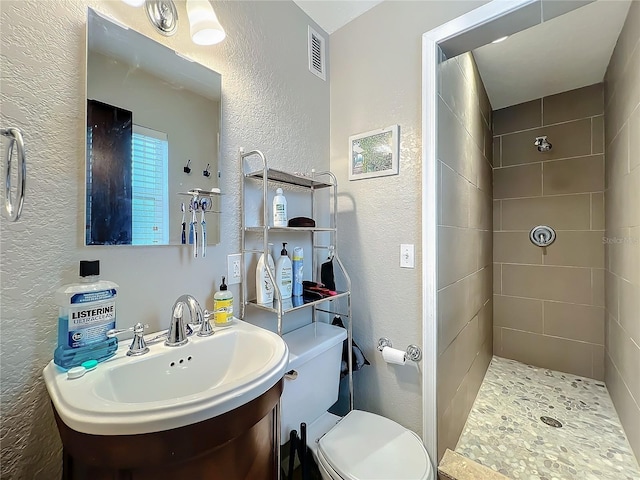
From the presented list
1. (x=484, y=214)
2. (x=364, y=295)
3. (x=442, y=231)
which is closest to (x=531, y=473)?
(x=364, y=295)

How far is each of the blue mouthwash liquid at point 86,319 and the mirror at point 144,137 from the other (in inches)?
5.3

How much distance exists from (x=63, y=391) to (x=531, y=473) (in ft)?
6.50

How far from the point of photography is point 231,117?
1.21m

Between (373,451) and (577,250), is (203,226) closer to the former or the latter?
(373,451)

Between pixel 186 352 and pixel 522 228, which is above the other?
pixel 522 228

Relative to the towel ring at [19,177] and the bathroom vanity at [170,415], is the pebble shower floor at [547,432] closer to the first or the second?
the bathroom vanity at [170,415]

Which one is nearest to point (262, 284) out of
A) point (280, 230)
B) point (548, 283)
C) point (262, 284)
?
point (262, 284)

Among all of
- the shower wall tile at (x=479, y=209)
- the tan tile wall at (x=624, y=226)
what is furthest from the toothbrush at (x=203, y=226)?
the tan tile wall at (x=624, y=226)

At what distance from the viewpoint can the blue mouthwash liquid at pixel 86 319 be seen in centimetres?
73

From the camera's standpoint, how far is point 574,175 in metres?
2.32

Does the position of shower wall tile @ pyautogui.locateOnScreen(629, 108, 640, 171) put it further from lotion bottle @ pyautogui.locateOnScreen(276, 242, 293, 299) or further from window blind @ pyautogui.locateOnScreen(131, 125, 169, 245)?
window blind @ pyautogui.locateOnScreen(131, 125, 169, 245)

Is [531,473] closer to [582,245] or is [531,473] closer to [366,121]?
[582,245]

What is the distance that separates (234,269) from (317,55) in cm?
131

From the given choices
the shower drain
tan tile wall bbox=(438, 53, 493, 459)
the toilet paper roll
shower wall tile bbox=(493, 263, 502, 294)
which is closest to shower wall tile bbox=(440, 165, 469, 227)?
tan tile wall bbox=(438, 53, 493, 459)
